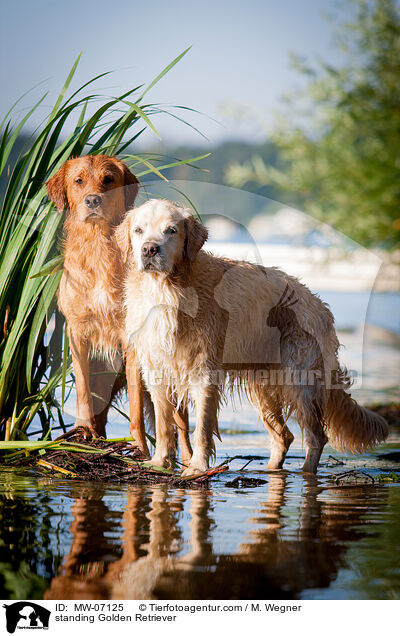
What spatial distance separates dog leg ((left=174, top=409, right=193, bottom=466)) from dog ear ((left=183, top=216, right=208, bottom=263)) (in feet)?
3.27

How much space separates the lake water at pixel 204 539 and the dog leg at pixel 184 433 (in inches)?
11.8

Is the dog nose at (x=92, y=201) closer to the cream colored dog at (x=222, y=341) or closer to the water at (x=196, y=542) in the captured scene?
the cream colored dog at (x=222, y=341)

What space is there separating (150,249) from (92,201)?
0.53 meters

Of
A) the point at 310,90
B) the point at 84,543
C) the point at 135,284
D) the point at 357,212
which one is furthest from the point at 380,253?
the point at 84,543

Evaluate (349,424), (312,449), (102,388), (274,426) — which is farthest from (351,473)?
(102,388)

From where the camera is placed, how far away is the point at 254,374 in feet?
14.5

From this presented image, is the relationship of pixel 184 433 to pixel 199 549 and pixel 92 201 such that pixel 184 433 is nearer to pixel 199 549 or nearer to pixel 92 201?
pixel 92 201

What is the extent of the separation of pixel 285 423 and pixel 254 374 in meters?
0.40

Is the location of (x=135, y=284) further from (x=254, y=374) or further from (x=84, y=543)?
(x=84, y=543)

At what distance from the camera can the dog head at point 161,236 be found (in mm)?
3545

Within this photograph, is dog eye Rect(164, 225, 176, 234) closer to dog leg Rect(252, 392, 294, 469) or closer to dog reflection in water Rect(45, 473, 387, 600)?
dog reflection in water Rect(45, 473, 387, 600)

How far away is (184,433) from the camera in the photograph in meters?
4.28
